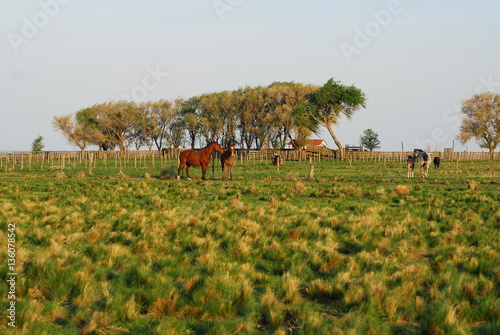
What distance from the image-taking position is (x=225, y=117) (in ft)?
284

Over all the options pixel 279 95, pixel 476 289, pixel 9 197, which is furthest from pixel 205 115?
pixel 476 289

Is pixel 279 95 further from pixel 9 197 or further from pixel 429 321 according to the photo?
pixel 429 321

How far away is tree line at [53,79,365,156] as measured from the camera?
70.1 m

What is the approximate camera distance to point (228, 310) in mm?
5363

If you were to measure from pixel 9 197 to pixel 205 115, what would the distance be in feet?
236

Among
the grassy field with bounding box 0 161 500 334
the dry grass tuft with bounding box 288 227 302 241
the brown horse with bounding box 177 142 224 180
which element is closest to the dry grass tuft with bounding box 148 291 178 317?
the grassy field with bounding box 0 161 500 334

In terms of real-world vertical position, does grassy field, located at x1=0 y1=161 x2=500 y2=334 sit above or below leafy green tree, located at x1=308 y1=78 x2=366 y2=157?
below

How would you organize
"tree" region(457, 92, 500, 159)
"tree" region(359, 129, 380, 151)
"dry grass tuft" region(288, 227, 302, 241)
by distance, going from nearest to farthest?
"dry grass tuft" region(288, 227, 302, 241), "tree" region(457, 92, 500, 159), "tree" region(359, 129, 380, 151)

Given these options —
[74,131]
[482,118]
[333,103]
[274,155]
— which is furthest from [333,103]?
[74,131]

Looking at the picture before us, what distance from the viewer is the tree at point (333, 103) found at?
68425 millimetres

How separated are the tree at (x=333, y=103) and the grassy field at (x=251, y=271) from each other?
56.9 metres

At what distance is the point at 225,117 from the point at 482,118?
47956mm

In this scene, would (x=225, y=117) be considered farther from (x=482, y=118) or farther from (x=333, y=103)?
(x=482, y=118)

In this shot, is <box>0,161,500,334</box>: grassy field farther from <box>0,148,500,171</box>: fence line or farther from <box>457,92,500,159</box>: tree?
<box>457,92,500,159</box>: tree
